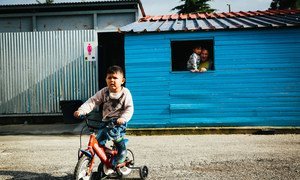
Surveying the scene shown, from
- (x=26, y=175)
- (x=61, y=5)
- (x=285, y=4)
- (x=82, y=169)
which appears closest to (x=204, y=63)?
(x=26, y=175)

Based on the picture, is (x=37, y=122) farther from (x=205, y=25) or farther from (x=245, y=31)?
(x=245, y=31)

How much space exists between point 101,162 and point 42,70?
28.7 feet

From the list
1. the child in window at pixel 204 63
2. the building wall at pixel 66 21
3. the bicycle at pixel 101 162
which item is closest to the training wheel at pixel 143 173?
the bicycle at pixel 101 162

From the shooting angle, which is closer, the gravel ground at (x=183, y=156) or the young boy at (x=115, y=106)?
the young boy at (x=115, y=106)

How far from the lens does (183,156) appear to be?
21.0 feet

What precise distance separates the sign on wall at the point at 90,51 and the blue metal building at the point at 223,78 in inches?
89.5

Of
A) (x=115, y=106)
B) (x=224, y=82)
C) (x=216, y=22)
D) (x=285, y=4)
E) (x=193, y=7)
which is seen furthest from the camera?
(x=193, y=7)

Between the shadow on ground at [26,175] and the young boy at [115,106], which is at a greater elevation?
the young boy at [115,106]

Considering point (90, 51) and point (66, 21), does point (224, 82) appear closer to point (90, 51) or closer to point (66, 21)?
point (90, 51)

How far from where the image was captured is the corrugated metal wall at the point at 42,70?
12164 millimetres

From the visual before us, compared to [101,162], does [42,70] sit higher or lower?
higher

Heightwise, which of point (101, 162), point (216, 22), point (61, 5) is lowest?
point (101, 162)

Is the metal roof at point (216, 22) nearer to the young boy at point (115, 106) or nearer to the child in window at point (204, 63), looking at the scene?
the child in window at point (204, 63)

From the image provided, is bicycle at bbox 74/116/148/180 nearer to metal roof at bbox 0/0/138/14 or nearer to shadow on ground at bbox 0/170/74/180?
shadow on ground at bbox 0/170/74/180
